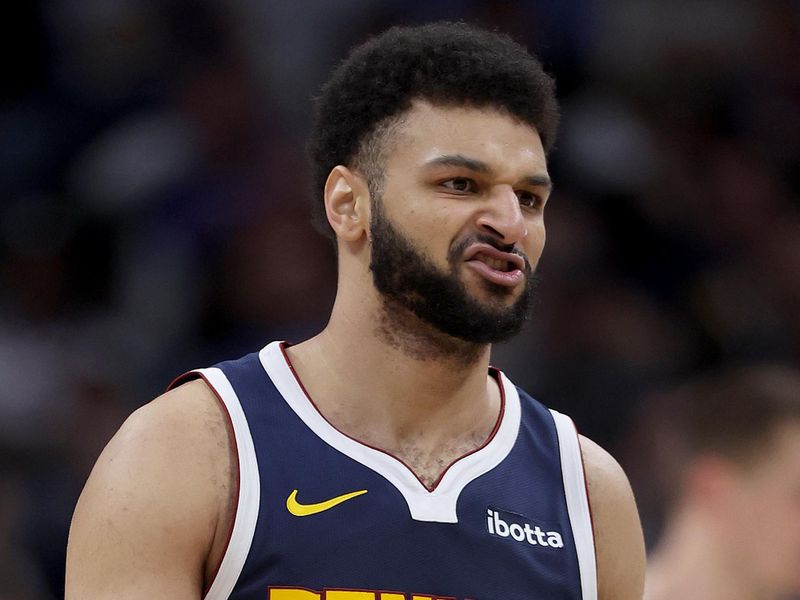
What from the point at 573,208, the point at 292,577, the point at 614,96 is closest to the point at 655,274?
the point at 573,208

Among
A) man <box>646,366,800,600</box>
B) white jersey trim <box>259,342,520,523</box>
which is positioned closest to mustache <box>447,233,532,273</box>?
white jersey trim <box>259,342,520,523</box>

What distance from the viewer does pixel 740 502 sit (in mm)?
4254

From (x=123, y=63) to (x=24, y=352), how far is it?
1.94 meters

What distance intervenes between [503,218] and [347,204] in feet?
1.46

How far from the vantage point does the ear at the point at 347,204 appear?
3582mm

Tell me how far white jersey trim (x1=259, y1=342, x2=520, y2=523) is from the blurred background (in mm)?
2585

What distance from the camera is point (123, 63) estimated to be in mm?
7996

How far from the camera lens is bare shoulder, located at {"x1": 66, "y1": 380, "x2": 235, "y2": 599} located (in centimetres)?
309

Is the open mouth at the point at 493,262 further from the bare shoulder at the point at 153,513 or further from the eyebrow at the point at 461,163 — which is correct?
the bare shoulder at the point at 153,513

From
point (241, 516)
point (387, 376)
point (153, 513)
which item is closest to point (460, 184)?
point (387, 376)

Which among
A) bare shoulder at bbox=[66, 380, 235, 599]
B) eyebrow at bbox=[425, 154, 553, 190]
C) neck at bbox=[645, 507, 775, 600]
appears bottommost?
bare shoulder at bbox=[66, 380, 235, 599]

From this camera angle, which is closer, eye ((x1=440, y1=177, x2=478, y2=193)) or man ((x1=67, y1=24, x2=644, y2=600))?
man ((x1=67, y1=24, x2=644, y2=600))

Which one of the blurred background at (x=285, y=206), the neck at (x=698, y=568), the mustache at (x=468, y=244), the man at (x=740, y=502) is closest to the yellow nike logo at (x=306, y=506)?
the mustache at (x=468, y=244)

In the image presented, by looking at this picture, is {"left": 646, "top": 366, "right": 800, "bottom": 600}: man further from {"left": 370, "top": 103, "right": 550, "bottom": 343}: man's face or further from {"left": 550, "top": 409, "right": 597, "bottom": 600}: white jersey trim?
{"left": 370, "top": 103, "right": 550, "bottom": 343}: man's face
